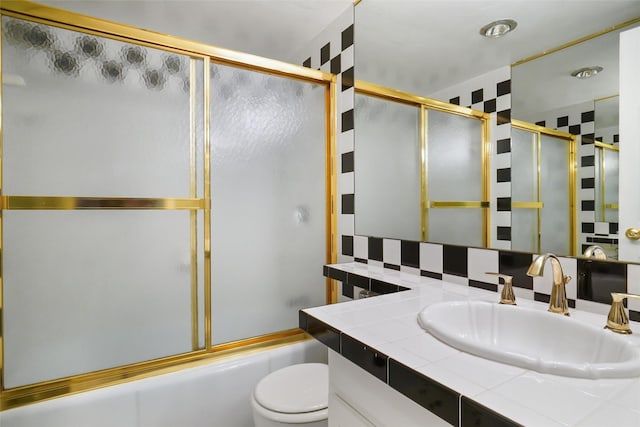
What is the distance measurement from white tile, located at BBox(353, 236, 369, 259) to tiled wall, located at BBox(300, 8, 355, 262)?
35 millimetres

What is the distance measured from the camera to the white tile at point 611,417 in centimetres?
45

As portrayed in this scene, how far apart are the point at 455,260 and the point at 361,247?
0.58 m

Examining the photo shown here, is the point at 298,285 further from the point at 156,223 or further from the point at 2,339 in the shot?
the point at 2,339

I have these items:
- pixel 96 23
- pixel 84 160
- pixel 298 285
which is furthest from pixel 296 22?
pixel 298 285

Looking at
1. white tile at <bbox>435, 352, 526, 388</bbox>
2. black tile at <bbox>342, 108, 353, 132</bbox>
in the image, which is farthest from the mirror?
white tile at <bbox>435, 352, 526, 388</bbox>

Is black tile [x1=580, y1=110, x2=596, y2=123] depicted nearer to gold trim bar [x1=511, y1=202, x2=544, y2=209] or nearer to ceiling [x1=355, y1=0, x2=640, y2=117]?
ceiling [x1=355, y1=0, x2=640, y2=117]

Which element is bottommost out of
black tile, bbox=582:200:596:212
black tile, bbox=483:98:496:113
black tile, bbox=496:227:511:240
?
black tile, bbox=496:227:511:240

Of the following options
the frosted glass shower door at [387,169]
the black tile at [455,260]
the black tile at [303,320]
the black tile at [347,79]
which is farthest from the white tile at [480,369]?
the black tile at [347,79]

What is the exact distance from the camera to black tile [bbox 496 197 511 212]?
3.68 feet

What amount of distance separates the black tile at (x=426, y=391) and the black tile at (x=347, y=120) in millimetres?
1411

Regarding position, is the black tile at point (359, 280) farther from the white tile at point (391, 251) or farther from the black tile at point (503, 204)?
the black tile at point (503, 204)

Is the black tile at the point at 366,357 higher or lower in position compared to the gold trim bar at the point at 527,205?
lower

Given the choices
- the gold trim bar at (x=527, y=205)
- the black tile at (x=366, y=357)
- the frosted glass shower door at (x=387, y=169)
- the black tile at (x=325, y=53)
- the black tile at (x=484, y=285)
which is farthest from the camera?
the black tile at (x=325, y=53)

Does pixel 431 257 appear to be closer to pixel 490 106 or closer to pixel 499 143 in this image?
pixel 499 143
